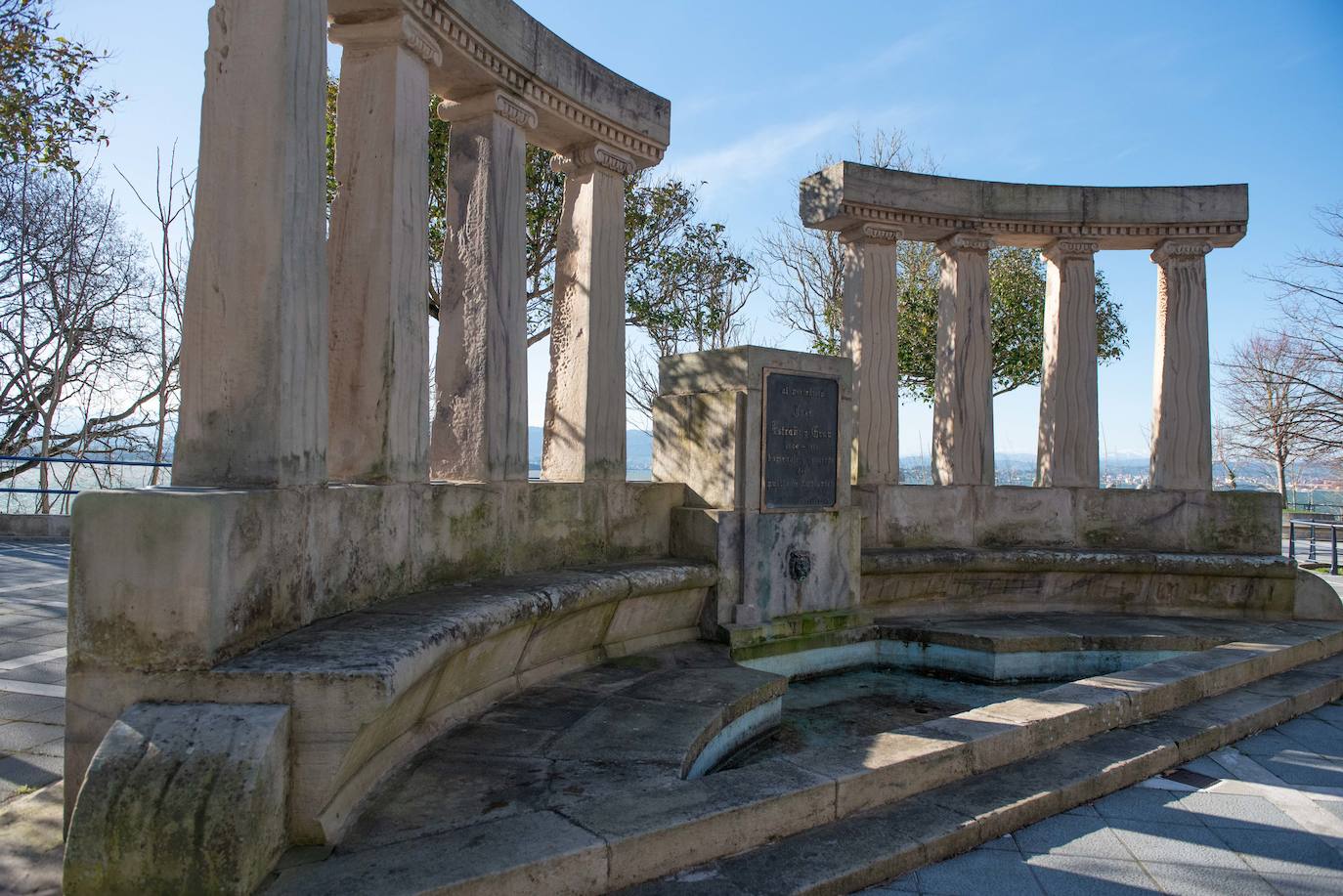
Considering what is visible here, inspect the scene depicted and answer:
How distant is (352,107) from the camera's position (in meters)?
4.40

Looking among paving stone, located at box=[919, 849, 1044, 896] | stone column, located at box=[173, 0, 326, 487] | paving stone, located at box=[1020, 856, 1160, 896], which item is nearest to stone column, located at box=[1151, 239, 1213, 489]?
paving stone, located at box=[1020, 856, 1160, 896]

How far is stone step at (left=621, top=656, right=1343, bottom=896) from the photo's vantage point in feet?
8.79

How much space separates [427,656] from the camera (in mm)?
3070

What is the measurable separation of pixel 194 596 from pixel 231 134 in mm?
1757

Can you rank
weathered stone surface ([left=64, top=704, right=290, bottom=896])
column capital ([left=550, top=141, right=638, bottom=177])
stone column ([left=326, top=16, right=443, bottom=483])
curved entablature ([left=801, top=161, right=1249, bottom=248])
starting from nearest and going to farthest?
weathered stone surface ([left=64, top=704, right=290, bottom=896])
stone column ([left=326, top=16, right=443, bottom=483])
column capital ([left=550, top=141, right=638, bottom=177])
curved entablature ([left=801, top=161, right=1249, bottom=248])

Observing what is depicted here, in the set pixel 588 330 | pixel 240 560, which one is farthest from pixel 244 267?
pixel 588 330

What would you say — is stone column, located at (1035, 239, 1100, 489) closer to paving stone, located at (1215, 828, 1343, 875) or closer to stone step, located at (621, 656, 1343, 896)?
stone step, located at (621, 656, 1343, 896)

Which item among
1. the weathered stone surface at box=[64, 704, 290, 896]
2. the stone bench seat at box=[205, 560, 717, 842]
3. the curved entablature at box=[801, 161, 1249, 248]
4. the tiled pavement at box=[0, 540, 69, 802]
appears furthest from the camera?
the curved entablature at box=[801, 161, 1249, 248]

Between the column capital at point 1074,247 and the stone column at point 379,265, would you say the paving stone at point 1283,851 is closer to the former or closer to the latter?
the stone column at point 379,265

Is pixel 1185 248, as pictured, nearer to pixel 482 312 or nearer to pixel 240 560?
pixel 482 312

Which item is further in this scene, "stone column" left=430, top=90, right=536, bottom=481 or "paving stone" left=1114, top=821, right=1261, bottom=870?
"stone column" left=430, top=90, right=536, bottom=481

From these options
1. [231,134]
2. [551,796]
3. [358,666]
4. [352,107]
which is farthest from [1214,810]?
[352,107]

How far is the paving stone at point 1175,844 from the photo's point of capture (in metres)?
3.03

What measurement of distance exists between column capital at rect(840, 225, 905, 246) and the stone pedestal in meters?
1.90
